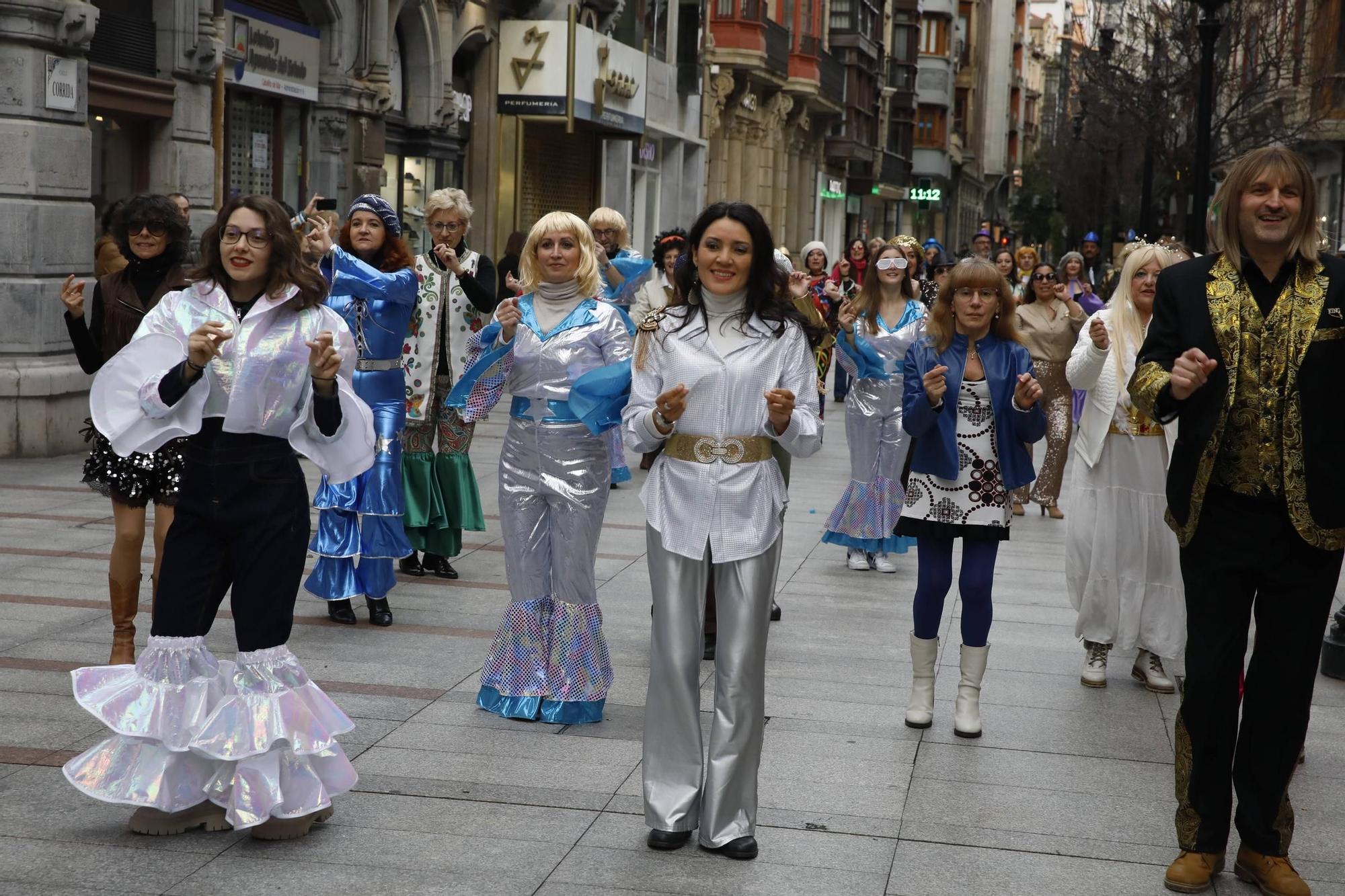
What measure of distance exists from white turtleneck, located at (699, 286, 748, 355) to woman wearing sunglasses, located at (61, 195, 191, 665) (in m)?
2.67

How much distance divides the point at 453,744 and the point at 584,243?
206cm

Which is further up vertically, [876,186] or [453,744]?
[876,186]

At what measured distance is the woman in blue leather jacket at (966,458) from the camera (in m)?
6.48

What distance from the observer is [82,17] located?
13.1 meters

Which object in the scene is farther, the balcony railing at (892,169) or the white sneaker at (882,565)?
the balcony railing at (892,169)

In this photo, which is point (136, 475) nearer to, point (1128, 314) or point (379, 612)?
point (379, 612)

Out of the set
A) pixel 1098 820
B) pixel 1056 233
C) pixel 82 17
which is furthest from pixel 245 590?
pixel 1056 233

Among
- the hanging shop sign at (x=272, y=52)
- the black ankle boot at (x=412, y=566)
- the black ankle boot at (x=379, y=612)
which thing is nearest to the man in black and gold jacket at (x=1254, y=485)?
the black ankle boot at (x=379, y=612)

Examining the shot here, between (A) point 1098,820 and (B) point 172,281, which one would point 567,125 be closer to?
(B) point 172,281

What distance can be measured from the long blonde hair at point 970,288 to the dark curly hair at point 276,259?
2554 millimetres

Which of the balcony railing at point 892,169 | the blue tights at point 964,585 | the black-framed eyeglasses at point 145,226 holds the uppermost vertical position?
the balcony railing at point 892,169

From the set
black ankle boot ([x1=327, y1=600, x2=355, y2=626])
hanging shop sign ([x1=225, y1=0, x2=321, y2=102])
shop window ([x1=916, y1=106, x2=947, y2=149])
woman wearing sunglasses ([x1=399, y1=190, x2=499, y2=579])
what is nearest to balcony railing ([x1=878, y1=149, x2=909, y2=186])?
shop window ([x1=916, y1=106, x2=947, y2=149])

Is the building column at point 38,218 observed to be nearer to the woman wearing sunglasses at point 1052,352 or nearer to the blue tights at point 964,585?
the woman wearing sunglasses at point 1052,352

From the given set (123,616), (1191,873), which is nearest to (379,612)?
(123,616)
